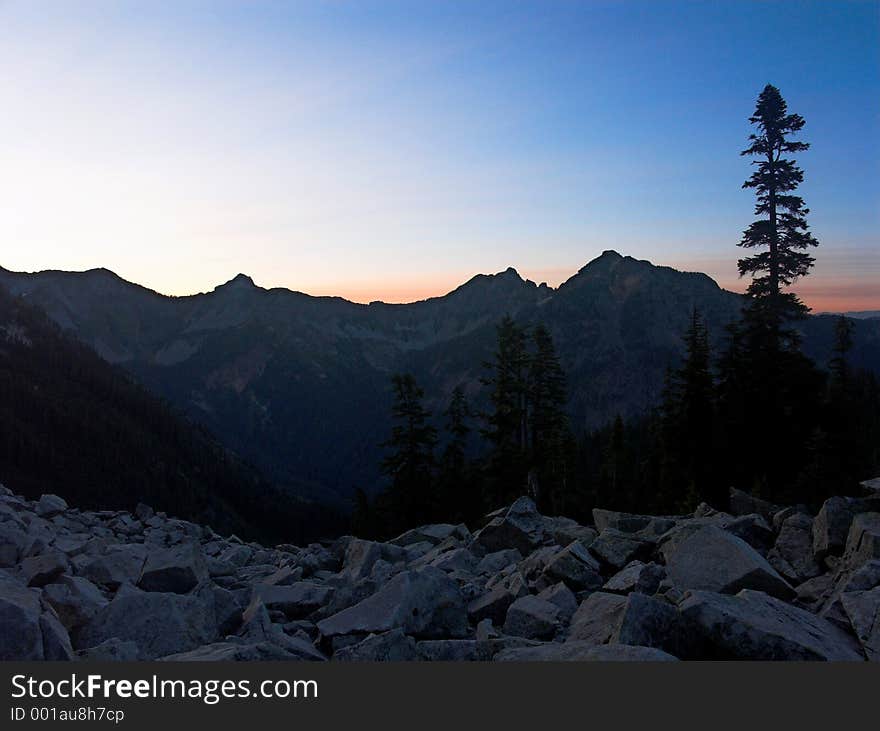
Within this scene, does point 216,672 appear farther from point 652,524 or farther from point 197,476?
point 197,476

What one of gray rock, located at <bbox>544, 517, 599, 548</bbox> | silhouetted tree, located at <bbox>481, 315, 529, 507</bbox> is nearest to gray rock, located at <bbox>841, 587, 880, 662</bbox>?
gray rock, located at <bbox>544, 517, 599, 548</bbox>

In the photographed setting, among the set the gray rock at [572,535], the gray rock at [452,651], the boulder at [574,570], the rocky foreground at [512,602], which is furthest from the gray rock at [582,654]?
the gray rock at [572,535]

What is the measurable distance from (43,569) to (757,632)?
940cm

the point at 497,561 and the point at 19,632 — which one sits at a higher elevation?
the point at 19,632

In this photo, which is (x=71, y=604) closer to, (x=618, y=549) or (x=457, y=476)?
(x=618, y=549)

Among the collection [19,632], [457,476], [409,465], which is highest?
[19,632]

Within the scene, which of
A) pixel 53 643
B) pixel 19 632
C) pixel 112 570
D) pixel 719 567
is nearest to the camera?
pixel 19 632

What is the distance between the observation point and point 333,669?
18.7ft

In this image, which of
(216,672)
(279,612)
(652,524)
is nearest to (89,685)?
(216,672)

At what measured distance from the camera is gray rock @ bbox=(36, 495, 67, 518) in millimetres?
18609

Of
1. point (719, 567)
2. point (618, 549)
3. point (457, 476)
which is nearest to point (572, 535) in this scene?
point (618, 549)

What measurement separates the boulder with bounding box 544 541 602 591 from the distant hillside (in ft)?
223

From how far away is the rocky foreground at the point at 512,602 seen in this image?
6234 millimetres

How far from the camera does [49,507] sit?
1905cm
